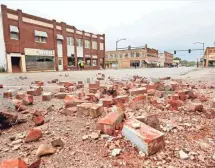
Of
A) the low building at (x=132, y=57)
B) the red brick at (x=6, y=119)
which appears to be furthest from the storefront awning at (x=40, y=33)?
the low building at (x=132, y=57)

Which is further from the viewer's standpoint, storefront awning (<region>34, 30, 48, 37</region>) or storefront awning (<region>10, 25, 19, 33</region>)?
storefront awning (<region>34, 30, 48, 37</region>)

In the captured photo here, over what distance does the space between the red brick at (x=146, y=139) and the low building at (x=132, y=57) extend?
2393 inches

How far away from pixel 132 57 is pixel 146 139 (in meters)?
65.4

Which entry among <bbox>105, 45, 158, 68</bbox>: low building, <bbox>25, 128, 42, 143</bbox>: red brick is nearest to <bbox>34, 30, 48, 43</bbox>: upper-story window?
<bbox>25, 128, 42, 143</bbox>: red brick

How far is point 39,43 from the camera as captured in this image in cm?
2880

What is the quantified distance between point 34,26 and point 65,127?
2953 centimetres

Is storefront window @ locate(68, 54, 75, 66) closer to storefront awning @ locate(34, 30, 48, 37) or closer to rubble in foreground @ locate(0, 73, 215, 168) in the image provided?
storefront awning @ locate(34, 30, 48, 37)

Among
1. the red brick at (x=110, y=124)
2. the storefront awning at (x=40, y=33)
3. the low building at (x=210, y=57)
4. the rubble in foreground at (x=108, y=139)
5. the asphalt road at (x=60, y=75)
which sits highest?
the storefront awning at (x=40, y=33)

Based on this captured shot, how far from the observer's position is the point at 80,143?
174cm

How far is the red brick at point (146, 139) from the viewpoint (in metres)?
1.46

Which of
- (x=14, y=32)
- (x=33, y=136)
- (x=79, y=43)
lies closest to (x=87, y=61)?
(x=79, y=43)

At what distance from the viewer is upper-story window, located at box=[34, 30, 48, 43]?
92.3ft

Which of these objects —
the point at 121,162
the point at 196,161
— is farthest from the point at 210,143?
the point at 121,162

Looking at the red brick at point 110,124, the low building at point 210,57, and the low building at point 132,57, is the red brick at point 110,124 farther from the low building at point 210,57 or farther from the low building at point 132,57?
the low building at point 210,57
